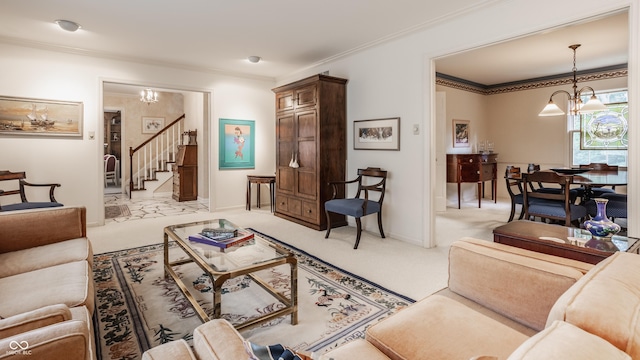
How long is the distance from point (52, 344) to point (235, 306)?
5.16 feet

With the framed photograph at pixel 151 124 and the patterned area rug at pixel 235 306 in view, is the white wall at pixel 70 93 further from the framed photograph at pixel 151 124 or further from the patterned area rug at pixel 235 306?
the framed photograph at pixel 151 124

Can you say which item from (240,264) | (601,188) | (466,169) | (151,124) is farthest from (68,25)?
Answer: (601,188)

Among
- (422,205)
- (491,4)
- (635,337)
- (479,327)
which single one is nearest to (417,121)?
(422,205)

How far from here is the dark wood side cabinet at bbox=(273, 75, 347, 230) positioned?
4617 millimetres

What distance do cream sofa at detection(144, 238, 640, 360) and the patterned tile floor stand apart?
5.18 metres

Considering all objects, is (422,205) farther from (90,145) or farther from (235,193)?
(90,145)

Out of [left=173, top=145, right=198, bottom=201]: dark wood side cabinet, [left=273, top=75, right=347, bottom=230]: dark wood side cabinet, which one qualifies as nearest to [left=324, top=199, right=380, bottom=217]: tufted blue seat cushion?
[left=273, top=75, right=347, bottom=230]: dark wood side cabinet

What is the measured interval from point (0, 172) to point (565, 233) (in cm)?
584

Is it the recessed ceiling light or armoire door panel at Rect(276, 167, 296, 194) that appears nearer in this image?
the recessed ceiling light

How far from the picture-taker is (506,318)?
55.0 inches

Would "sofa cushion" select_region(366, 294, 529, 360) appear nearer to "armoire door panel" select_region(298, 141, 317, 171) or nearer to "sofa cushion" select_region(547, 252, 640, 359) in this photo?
"sofa cushion" select_region(547, 252, 640, 359)

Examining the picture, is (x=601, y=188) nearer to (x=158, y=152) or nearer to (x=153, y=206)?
(x=153, y=206)

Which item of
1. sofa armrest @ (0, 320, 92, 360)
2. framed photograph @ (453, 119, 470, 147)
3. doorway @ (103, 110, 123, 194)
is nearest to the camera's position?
sofa armrest @ (0, 320, 92, 360)

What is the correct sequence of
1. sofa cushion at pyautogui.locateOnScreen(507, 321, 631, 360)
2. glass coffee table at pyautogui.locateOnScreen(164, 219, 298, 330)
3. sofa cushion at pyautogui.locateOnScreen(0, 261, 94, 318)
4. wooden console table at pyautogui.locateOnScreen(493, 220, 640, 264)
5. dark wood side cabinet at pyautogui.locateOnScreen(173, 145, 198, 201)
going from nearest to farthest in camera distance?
sofa cushion at pyautogui.locateOnScreen(507, 321, 631, 360)
sofa cushion at pyautogui.locateOnScreen(0, 261, 94, 318)
wooden console table at pyautogui.locateOnScreen(493, 220, 640, 264)
glass coffee table at pyautogui.locateOnScreen(164, 219, 298, 330)
dark wood side cabinet at pyautogui.locateOnScreen(173, 145, 198, 201)
